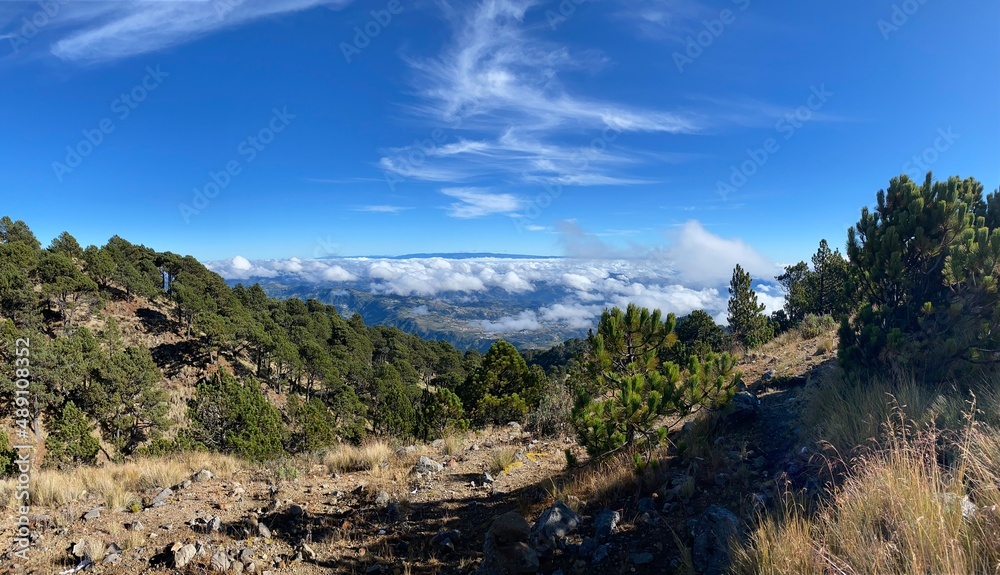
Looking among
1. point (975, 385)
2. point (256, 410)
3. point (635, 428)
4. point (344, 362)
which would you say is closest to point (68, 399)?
point (256, 410)

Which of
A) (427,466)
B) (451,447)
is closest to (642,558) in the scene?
(427,466)

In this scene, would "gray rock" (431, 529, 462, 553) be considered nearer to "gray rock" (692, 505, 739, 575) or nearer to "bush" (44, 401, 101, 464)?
"gray rock" (692, 505, 739, 575)

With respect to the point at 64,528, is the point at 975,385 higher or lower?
higher

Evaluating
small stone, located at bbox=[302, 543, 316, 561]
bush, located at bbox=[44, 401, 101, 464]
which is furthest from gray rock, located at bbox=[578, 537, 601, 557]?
bush, located at bbox=[44, 401, 101, 464]

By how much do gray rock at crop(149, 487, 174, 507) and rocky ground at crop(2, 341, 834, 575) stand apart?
28 millimetres

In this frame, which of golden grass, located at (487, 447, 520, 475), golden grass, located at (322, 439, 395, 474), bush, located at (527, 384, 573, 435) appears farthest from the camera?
bush, located at (527, 384, 573, 435)

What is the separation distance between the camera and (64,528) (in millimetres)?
5484

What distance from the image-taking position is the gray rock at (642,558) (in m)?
3.86

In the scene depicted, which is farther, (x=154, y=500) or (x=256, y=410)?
(x=256, y=410)

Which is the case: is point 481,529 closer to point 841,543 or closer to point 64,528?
point 841,543

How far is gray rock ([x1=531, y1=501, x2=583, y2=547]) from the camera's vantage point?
14.8 ft

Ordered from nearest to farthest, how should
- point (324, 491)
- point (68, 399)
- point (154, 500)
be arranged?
point (154, 500) < point (324, 491) < point (68, 399)

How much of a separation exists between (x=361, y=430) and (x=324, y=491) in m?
25.3

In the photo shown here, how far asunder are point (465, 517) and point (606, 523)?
2.28 meters
